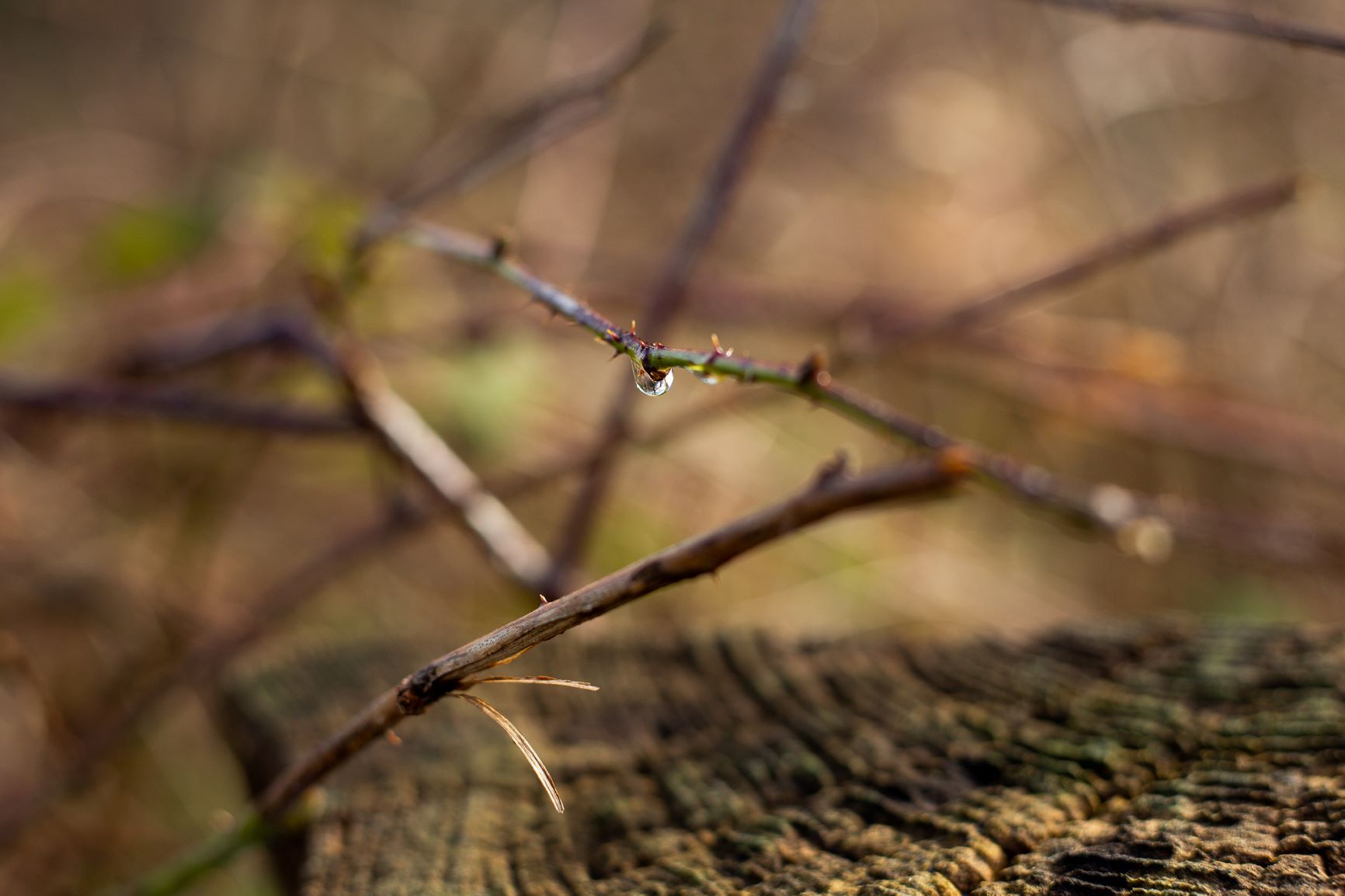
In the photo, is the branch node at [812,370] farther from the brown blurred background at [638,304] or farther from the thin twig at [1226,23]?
the thin twig at [1226,23]

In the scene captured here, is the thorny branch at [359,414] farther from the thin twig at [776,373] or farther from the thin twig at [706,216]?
the thin twig at [776,373]

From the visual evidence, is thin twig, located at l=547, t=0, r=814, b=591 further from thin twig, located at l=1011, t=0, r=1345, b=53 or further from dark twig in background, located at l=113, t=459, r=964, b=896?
dark twig in background, located at l=113, t=459, r=964, b=896

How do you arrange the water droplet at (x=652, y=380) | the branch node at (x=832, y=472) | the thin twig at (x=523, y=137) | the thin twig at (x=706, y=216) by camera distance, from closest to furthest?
the water droplet at (x=652, y=380) < the branch node at (x=832, y=472) < the thin twig at (x=523, y=137) < the thin twig at (x=706, y=216)

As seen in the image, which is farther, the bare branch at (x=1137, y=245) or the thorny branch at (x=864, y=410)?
the bare branch at (x=1137, y=245)

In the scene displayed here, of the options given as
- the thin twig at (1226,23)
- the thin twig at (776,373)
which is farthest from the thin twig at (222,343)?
the thin twig at (1226,23)

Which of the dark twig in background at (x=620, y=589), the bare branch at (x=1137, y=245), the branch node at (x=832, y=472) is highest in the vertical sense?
the bare branch at (x=1137, y=245)

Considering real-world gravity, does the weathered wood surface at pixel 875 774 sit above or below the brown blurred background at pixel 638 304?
below

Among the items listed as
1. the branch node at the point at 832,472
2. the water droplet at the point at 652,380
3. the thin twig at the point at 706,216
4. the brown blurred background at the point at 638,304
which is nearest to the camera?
the water droplet at the point at 652,380
